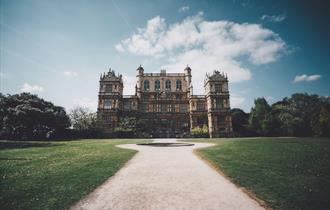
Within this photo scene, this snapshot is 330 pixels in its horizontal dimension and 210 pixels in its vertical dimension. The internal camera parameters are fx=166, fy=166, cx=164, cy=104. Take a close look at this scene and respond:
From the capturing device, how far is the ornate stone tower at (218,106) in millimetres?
39531

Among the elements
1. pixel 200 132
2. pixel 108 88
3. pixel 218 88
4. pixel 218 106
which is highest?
pixel 108 88

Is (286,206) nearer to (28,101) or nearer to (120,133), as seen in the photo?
(120,133)

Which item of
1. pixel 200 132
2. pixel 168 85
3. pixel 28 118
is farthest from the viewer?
pixel 168 85

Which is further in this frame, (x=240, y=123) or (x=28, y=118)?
(x=240, y=123)

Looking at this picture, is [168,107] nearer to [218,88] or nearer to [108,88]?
[218,88]

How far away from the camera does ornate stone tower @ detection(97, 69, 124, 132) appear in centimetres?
3875

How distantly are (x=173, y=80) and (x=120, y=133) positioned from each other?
2140cm

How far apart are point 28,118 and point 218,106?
128 feet

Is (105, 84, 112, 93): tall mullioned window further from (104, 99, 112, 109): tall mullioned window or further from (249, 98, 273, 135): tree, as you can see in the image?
(249, 98, 273, 135): tree

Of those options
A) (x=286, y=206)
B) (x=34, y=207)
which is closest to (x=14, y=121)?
(x=34, y=207)

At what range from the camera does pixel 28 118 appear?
95.7 feet

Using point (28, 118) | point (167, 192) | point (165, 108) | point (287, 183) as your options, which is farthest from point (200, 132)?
point (167, 192)

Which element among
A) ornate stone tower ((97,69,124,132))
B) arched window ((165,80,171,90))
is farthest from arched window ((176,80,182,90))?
ornate stone tower ((97,69,124,132))

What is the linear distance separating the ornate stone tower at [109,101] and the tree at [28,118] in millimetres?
7679
